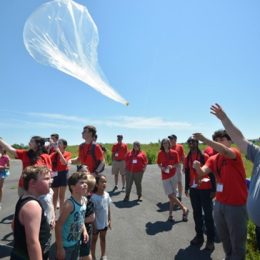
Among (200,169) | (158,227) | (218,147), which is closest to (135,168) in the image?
(158,227)

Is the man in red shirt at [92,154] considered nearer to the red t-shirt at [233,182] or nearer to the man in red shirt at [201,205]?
the man in red shirt at [201,205]

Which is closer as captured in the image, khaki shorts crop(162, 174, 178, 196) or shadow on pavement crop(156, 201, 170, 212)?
khaki shorts crop(162, 174, 178, 196)

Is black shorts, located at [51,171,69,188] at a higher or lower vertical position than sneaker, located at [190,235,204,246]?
higher

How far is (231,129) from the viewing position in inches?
151

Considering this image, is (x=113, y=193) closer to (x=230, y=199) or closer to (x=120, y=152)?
(x=120, y=152)

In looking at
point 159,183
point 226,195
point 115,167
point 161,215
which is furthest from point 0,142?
point 159,183

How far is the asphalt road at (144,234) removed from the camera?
19.7ft

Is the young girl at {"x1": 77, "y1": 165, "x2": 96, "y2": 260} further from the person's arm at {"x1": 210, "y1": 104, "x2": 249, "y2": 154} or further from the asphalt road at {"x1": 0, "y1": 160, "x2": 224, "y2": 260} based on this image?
the person's arm at {"x1": 210, "y1": 104, "x2": 249, "y2": 154}

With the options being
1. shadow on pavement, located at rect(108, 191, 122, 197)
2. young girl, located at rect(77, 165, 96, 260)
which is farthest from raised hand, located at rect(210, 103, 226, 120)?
shadow on pavement, located at rect(108, 191, 122, 197)

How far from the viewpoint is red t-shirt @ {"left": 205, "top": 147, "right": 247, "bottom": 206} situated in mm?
4660

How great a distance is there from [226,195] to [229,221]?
0.36 m

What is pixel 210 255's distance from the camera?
5934mm

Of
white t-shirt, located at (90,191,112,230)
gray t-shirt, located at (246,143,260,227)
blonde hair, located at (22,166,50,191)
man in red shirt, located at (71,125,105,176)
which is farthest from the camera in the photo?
man in red shirt, located at (71,125,105,176)

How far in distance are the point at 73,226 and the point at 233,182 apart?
7.69ft
